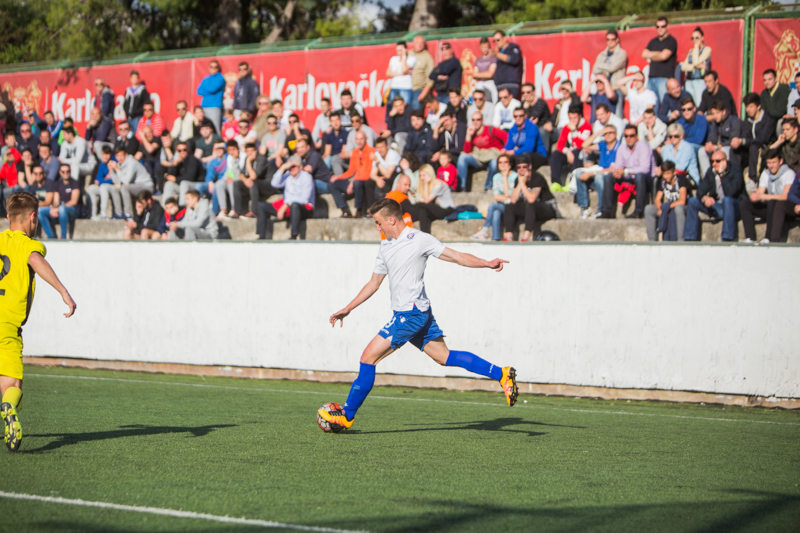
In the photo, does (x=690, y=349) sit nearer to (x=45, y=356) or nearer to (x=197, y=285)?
(x=197, y=285)

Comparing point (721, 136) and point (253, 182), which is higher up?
point (721, 136)

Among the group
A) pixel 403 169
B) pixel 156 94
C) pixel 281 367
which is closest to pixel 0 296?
pixel 281 367

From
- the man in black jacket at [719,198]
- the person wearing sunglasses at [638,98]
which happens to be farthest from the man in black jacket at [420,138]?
the man in black jacket at [719,198]

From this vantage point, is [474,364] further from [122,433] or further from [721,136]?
[721,136]

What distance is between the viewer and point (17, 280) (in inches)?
258

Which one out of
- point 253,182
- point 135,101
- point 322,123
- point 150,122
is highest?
point 135,101

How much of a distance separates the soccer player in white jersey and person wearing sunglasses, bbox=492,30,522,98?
9585 mm

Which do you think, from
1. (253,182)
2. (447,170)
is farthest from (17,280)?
(253,182)

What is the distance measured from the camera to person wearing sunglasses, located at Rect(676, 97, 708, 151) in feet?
46.6

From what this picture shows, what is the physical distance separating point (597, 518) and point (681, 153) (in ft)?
34.4

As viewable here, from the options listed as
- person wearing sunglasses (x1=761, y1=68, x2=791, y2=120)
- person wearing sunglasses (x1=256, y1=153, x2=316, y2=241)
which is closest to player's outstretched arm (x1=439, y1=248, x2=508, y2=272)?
person wearing sunglasses (x1=256, y1=153, x2=316, y2=241)

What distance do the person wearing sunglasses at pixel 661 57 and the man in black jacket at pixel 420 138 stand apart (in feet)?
13.9

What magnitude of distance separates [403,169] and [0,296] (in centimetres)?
987

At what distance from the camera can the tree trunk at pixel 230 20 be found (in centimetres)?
2928
